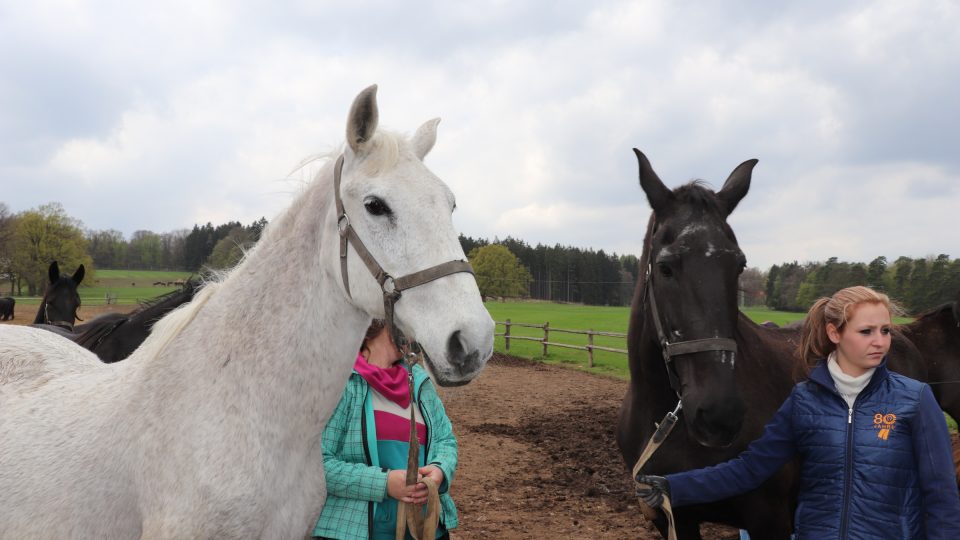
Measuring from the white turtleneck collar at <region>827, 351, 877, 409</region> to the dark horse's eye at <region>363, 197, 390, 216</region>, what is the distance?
194 centimetres

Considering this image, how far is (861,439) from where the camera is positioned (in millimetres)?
2166

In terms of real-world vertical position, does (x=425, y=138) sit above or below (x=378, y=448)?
above

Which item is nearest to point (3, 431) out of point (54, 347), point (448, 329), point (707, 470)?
point (54, 347)

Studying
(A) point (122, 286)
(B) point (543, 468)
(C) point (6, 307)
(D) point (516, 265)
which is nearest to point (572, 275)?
(D) point (516, 265)

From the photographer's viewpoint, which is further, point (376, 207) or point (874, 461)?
point (874, 461)

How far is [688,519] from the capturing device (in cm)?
305

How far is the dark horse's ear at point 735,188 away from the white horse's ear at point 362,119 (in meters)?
2.03

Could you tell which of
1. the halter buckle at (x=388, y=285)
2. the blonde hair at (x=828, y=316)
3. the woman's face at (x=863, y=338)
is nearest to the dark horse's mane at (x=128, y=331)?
the halter buckle at (x=388, y=285)

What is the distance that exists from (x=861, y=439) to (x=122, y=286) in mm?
72462

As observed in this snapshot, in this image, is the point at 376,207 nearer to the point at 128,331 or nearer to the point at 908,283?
the point at 128,331

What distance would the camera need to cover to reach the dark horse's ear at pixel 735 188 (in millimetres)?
3070

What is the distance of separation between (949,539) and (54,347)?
3.95 metres

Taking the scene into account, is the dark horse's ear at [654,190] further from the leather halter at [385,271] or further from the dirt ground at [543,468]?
the dirt ground at [543,468]

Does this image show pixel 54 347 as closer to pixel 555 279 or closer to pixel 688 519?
pixel 688 519
